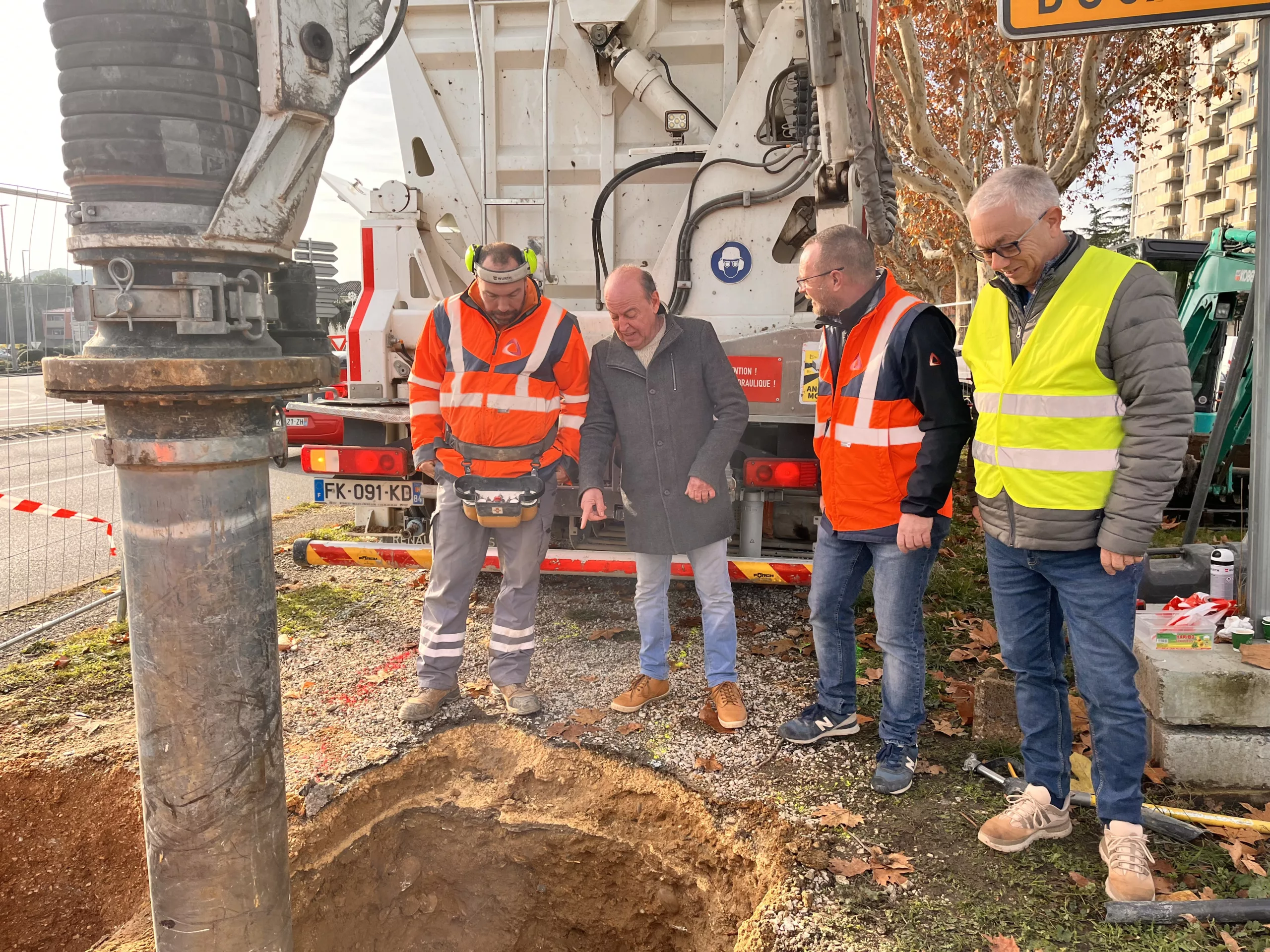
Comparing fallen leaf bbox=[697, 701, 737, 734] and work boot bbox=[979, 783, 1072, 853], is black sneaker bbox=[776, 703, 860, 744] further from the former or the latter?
work boot bbox=[979, 783, 1072, 853]

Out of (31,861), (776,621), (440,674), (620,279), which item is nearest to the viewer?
(31,861)

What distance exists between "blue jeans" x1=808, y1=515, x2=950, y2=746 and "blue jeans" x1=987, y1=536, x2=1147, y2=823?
1.13 feet

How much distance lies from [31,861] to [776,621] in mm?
3751

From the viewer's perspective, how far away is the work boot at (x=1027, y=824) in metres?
Result: 3.04

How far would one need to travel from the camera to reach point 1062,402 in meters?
2.71

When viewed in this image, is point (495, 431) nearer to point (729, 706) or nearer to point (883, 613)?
point (729, 706)

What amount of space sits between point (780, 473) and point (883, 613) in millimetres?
1514

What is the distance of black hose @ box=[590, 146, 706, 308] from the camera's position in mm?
5082

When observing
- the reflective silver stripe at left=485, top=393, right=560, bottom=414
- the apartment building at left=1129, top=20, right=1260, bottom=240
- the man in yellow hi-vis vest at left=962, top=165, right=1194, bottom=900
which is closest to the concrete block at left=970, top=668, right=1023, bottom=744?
the man in yellow hi-vis vest at left=962, top=165, right=1194, bottom=900

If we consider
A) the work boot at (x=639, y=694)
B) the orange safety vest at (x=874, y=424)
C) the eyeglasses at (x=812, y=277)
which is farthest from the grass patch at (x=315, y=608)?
the eyeglasses at (x=812, y=277)

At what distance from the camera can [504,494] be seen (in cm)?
385

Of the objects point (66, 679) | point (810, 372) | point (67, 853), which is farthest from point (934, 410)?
point (66, 679)

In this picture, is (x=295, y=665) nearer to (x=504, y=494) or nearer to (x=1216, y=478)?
(x=504, y=494)

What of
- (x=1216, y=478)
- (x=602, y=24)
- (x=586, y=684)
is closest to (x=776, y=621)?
(x=586, y=684)
